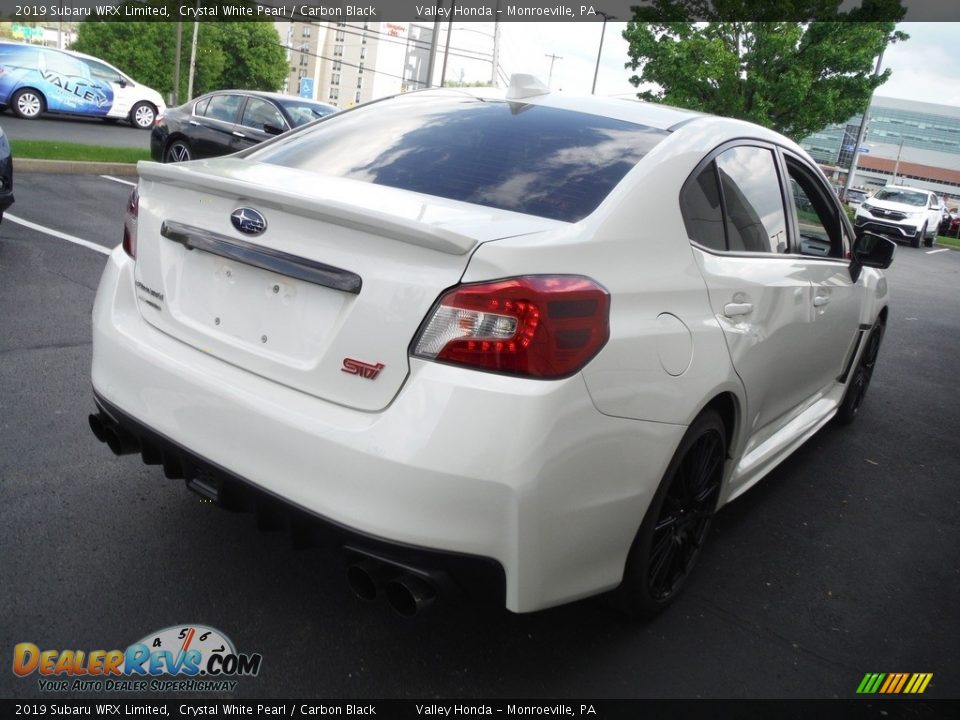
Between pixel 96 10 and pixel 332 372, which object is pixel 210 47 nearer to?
pixel 96 10

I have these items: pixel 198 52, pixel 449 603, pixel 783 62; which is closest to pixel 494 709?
pixel 449 603

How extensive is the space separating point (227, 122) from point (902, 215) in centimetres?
2035

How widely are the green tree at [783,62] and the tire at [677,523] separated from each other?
28.0 m

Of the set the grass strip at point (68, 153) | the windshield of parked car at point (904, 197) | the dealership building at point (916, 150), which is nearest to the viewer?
the grass strip at point (68, 153)

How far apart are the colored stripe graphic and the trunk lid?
1739 millimetres

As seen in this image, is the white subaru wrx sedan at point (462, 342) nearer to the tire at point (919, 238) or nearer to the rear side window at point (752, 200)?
the rear side window at point (752, 200)

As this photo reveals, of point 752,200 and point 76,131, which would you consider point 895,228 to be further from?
point 752,200

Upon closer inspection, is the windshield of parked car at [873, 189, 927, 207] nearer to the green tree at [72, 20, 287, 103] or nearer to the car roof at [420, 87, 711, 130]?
the car roof at [420, 87, 711, 130]

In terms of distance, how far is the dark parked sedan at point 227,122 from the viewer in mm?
12633

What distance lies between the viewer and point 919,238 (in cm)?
2602

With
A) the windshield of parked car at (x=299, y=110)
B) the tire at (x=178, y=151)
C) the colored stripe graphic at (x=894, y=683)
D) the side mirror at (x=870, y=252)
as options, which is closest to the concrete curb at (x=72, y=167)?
the tire at (x=178, y=151)

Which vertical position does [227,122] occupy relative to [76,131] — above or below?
above

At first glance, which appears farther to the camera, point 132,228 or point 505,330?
point 132,228

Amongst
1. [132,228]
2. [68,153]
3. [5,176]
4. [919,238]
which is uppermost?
[132,228]
